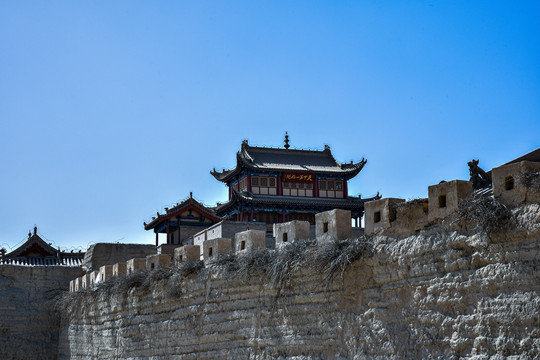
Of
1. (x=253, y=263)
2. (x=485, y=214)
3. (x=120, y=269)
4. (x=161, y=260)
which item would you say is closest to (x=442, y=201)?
(x=485, y=214)

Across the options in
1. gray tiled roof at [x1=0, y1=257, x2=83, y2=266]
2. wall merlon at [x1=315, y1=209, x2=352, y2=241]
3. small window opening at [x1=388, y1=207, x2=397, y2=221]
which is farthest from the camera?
gray tiled roof at [x1=0, y1=257, x2=83, y2=266]

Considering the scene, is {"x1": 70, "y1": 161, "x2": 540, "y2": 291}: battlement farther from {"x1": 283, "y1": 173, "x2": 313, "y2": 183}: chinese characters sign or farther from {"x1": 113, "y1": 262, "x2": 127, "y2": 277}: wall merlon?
{"x1": 283, "y1": 173, "x2": 313, "y2": 183}: chinese characters sign

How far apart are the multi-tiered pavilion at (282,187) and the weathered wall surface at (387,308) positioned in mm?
16810

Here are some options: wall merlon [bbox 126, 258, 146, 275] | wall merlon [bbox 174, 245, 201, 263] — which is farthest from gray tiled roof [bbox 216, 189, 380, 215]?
wall merlon [bbox 174, 245, 201, 263]

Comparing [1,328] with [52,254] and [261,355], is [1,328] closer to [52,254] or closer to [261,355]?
[52,254]

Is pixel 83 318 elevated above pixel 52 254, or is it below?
below

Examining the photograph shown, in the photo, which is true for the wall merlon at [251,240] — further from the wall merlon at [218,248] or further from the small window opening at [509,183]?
the small window opening at [509,183]

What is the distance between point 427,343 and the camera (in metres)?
9.16

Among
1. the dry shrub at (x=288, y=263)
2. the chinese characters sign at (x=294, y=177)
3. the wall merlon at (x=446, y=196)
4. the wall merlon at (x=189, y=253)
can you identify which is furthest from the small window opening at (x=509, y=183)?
the chinese characters sign at (x=294, y=177)

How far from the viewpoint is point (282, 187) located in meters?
32.9

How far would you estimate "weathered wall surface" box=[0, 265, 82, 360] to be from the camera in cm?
2097

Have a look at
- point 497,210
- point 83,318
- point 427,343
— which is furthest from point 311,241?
point 83,318

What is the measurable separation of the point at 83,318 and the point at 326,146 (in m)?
19.0

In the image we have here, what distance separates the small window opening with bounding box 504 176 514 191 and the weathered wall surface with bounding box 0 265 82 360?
16.3 meters
